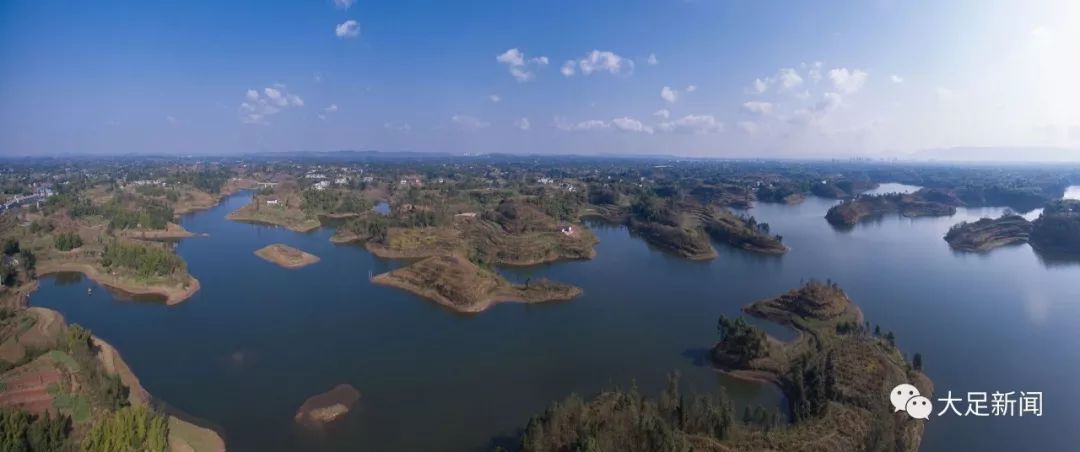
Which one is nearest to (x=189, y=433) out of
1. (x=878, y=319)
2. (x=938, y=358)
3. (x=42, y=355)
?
(x=42, y=355)

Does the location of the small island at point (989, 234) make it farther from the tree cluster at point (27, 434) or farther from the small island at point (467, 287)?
the tree cluster at point (27, 434)

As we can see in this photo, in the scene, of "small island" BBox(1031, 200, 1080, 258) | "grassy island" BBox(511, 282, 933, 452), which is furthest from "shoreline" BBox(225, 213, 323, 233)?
"small island" BBox(1031, 200, 1080, 258)

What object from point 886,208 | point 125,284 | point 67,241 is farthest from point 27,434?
point 886,208

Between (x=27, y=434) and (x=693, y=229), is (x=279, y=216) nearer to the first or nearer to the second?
(x=693, y=229)

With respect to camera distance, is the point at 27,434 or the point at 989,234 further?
the point at 989,234

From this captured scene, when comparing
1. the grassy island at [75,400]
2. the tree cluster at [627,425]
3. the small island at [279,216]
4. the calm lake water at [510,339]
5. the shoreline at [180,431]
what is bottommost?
the shoreline at [180,431]

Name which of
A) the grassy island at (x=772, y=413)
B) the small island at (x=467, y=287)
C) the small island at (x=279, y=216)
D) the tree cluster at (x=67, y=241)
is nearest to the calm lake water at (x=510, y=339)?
the small island at (x=467, y=287)
